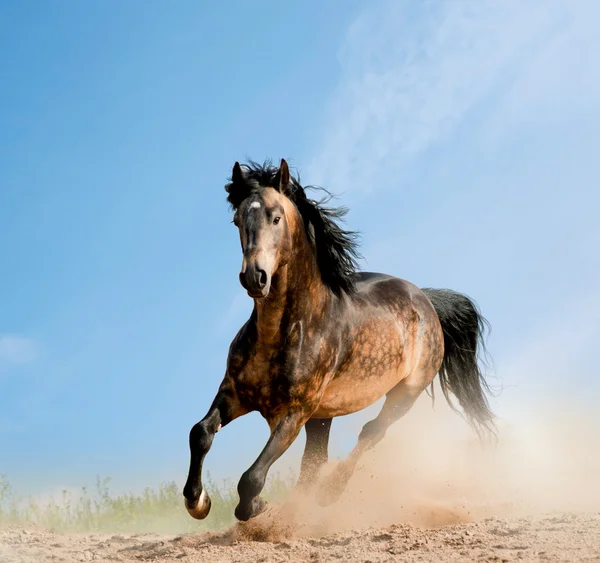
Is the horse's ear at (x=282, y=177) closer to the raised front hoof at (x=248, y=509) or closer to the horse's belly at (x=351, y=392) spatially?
the horse's belly at (x=351, y=392)

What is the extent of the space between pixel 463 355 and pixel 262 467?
4.02 meters

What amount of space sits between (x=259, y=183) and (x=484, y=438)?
4658mm

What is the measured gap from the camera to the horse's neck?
544 cm

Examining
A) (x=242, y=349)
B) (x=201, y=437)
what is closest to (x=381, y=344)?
(x=242, y=349)

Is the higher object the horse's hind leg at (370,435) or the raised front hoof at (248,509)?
the horse's hind leg at (370,435)

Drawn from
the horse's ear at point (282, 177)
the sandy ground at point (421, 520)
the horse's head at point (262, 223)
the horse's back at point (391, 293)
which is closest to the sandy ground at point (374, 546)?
the sandy ground at point (421, 520)

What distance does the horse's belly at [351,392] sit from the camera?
19.7 feet

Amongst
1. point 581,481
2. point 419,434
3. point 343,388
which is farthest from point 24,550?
point 581,481

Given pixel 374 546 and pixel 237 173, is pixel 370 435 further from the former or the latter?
pixel 237 173

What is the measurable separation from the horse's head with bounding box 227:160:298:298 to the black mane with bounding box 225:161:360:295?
46 mm

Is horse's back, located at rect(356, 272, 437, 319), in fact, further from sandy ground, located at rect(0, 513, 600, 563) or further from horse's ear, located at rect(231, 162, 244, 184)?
sandy ground, located at rect(0, 513, 600, 563)

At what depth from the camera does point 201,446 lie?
17.1 ft

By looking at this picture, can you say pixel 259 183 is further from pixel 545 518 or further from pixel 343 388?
pixel 545 518

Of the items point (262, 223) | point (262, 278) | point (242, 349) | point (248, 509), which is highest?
point (262, 223)
